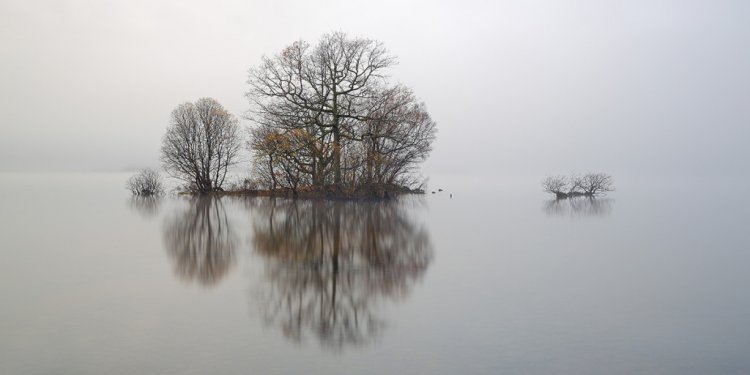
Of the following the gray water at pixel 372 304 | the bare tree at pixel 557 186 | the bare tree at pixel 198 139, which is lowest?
the gray water at pixel 372 304

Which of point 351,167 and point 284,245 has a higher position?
point 351,167

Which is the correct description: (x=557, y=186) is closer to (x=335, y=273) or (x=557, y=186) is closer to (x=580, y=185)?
(x=580, y=185)

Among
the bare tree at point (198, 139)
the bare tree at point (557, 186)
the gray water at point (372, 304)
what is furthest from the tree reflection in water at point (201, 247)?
the bare tree at point (557, 186)

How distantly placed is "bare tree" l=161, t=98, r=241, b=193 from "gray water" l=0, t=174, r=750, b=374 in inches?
909

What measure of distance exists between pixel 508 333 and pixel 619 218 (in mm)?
16410

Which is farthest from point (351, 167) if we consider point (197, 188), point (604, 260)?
point (604, 260)

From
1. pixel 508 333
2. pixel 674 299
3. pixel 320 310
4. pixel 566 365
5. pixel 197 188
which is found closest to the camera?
pixel 566 365

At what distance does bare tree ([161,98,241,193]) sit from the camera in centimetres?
3591

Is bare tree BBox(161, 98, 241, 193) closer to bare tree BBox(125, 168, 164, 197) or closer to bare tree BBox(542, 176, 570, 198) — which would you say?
bare tree BBox(125, 168, 164, 197)

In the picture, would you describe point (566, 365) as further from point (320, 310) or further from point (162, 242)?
point (162, 242)

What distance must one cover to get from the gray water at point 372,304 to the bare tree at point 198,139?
23089mm

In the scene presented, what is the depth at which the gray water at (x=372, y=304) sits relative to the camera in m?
4.55

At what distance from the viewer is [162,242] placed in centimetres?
1261

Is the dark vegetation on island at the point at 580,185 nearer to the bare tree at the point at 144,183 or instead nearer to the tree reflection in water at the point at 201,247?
the tree reflection in water at the point at 201,247
